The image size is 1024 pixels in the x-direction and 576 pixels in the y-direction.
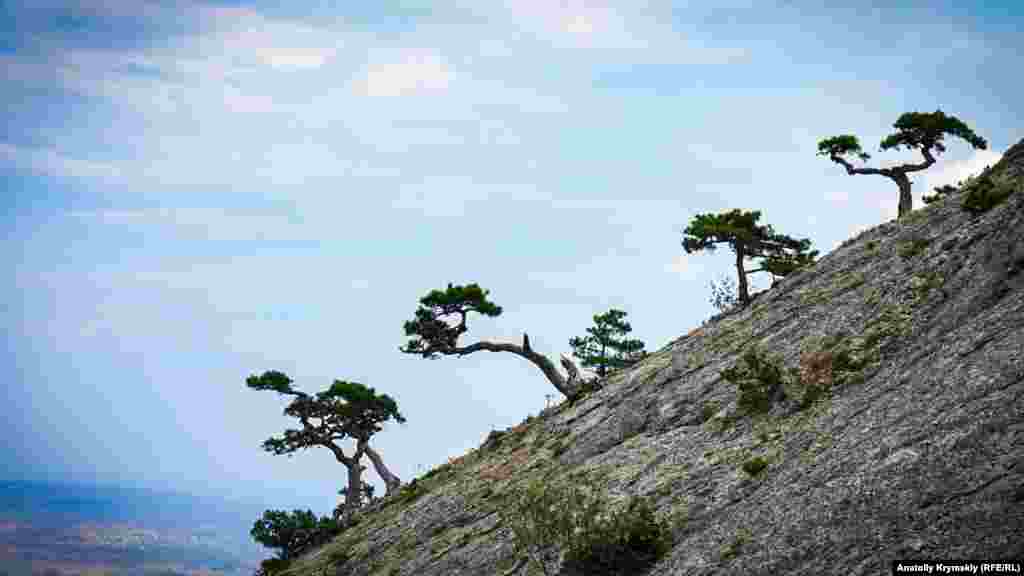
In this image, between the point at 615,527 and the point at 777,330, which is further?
the point at 777,330

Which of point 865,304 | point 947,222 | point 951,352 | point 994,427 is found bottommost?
point 994,427

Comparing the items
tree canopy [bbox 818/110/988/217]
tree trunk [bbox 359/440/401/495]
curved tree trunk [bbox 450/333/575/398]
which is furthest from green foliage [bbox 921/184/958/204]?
tree trunk [bbox 359/440/401/495]

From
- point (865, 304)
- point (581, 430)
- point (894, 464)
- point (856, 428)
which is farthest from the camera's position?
point (581, 430)

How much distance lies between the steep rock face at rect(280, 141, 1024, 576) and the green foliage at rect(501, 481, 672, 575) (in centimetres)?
85

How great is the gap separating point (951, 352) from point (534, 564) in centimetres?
1455

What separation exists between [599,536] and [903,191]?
37.0 m

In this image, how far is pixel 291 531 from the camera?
54469 millimetres

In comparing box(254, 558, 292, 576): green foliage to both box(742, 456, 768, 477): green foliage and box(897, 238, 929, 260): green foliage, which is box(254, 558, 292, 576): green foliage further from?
box(897, 238, 929, 260): green foliage

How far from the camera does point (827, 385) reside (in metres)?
27.1

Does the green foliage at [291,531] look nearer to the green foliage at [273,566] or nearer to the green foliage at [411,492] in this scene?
the green foliage at [273,566]

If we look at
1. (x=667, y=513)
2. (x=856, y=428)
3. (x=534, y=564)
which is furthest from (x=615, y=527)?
(x=856, y=428)

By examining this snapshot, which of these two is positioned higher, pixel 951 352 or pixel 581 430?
pixel 581 430

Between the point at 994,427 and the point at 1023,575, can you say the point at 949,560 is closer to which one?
the point at 1023,575

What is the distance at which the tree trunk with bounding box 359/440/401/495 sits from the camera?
60.7 m
